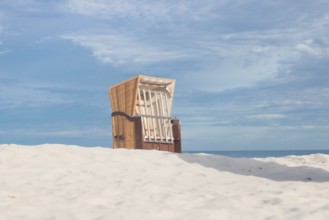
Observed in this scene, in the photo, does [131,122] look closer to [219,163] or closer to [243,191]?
[219,163]

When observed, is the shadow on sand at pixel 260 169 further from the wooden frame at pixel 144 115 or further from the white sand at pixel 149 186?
the wooden frame at pixel 144 115

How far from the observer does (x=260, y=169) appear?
8.62 metres

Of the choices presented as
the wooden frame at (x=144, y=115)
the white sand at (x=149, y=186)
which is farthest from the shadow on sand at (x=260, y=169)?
the wooden frame at (x=144, y=115)

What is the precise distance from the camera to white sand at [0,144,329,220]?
5.05 m

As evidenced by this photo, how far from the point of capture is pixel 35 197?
575 cm

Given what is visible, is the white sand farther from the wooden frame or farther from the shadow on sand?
the wooden frame

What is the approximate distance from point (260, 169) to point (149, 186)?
297 cm

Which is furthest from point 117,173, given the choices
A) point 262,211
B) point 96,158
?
point 262,211

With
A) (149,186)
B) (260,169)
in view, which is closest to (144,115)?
(260,169)

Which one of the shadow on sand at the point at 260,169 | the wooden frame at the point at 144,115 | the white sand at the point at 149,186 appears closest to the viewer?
the white sand at the point at 149,186

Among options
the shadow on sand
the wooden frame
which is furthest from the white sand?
the wooden frame

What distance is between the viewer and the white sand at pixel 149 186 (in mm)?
5055

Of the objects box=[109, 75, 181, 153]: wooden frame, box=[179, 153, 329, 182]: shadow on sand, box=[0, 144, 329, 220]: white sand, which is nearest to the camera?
box=[0, 144, 329, 220]: white sand

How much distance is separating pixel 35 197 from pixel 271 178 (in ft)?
12.5
